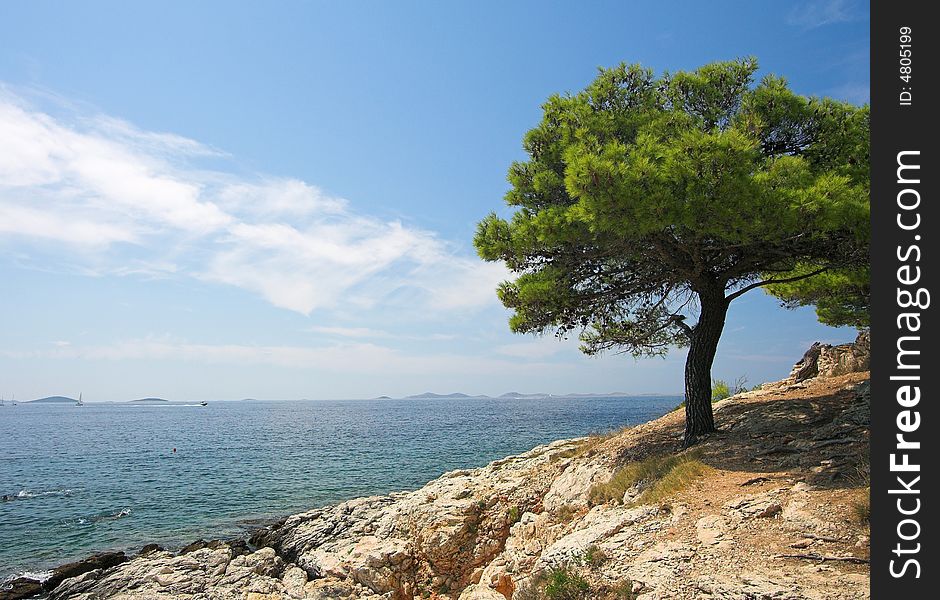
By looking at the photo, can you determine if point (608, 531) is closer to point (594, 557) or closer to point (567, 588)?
point (594, 557)

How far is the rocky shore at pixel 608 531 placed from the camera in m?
6.41

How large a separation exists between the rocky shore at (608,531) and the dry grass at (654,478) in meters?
Result: 0.09

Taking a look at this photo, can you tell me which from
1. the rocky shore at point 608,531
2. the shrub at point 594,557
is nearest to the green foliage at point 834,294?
the rocky shore at point 608,531

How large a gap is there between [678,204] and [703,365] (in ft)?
14.8

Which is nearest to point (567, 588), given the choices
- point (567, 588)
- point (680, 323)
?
point (567, 588)

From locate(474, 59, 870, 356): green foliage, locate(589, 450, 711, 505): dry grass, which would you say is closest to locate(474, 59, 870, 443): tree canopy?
locate(474, 59, 870, 356): green foliage

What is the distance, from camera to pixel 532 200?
13.1 m

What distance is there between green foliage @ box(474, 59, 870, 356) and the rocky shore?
3094mm

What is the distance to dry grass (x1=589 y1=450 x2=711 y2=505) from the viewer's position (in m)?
9.03

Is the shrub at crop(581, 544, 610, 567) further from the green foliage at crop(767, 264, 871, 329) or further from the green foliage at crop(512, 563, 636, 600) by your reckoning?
the green foliage at crop(767, 264, 871, 329)

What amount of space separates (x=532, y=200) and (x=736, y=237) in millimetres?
4872

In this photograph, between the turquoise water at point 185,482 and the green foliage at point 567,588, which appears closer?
the green foliage at point 567,588

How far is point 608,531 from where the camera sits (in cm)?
813

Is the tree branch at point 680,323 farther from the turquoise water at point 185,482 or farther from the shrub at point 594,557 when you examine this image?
the turquoise water at point 185,482
